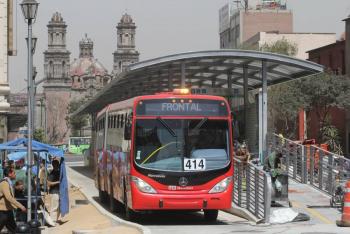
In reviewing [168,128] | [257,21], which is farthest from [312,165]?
[257,21]

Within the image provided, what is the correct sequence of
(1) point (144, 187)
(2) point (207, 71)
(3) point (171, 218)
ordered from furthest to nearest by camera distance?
1. (2) point (207, 71)
2. (3) point (171, 218)
3. (1) point (144, 187)

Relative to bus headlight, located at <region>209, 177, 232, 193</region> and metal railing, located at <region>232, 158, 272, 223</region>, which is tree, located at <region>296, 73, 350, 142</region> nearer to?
metal railing, located at <region>232, 158, 272, 223</region>

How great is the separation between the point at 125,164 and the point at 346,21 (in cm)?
4064

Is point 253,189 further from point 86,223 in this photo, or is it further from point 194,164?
point 86,223

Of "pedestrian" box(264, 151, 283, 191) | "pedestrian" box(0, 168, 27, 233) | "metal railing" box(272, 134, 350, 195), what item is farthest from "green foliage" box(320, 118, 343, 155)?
"pedestrian" box(0, 168, 27, 233)

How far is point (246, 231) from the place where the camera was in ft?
57.3

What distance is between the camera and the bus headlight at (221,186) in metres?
19.3

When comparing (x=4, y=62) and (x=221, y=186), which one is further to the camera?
(x=4, y=62)

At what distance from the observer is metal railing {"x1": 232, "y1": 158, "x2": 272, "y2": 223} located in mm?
19234

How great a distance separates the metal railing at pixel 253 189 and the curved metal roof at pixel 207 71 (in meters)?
4.15

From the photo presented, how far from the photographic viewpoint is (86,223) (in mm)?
21438

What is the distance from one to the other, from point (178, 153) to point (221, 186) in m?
1.24

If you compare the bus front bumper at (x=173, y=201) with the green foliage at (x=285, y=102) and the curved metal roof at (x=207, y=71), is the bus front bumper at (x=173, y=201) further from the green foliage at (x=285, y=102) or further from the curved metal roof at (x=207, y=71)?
the green foliage at (x=285, y=102)

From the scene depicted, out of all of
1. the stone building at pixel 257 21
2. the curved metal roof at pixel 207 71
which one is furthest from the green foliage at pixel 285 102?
the stone building at pixel 257 21
